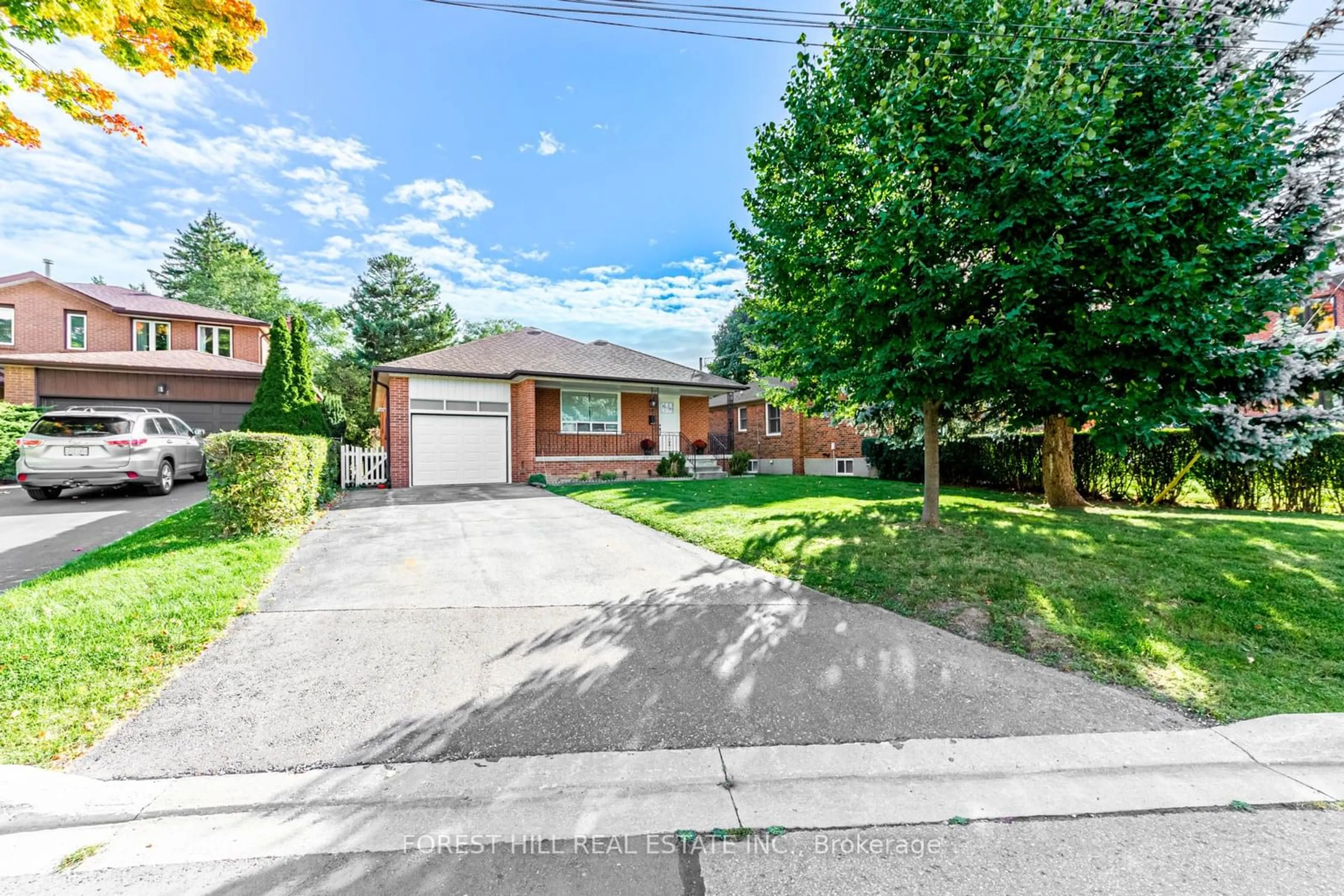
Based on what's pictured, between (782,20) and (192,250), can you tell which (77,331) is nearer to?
(192,250)

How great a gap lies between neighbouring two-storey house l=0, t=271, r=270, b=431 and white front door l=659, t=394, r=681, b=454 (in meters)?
15.4

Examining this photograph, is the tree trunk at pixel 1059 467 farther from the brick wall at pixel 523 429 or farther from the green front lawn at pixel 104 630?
the brick wall at pixel 523 429

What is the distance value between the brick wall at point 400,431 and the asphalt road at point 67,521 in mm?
4044

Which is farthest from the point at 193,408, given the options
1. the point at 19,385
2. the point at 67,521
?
the point at 67,521

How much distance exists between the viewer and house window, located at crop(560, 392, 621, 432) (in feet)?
55.8

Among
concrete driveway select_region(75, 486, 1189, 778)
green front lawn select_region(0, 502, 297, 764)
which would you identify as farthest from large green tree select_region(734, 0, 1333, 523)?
green front lawn select_region(0, 502, 297, 764)

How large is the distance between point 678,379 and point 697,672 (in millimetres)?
14888

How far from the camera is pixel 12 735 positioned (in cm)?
258

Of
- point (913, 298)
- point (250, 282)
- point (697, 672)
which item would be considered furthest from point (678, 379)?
point (250, 282)

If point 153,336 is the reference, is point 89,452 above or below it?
below

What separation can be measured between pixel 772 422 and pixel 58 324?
2837 centimetres

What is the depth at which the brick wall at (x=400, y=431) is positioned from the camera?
48.1 ft

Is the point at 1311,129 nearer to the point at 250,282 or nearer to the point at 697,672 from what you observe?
the point at 697,672

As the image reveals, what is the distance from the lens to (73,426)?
9922mm
